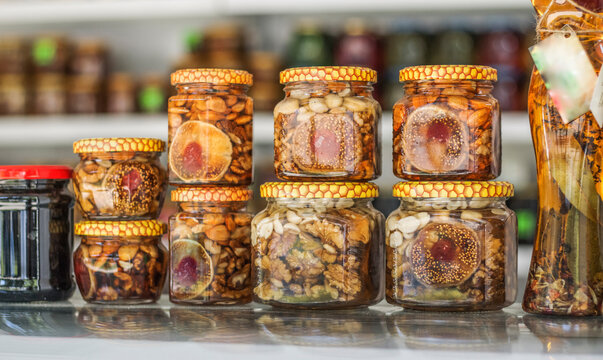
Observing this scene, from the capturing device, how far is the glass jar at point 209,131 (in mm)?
858

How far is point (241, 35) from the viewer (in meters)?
2.12

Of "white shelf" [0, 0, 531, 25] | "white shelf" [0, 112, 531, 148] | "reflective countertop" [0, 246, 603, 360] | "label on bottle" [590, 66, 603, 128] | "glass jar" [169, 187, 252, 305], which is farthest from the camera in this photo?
"white shelf" [0, 112, 531, 148]

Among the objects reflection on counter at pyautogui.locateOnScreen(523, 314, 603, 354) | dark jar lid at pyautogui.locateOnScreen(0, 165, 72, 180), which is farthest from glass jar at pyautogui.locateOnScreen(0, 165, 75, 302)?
reflection on counter at pyautogui.locateOnScreen(523, 314, 603, 354)

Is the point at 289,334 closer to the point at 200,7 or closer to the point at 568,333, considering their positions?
the point at 568,333

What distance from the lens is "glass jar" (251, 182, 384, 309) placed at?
0.78 metres

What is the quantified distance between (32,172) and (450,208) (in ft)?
1.59

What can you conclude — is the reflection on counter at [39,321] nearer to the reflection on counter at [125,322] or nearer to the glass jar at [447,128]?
the reflection on counter at [125,322]

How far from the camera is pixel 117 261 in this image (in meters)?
0.87

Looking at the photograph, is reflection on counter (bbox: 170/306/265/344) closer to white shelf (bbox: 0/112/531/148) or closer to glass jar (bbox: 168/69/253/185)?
glass jar (bbox: 168/69/253/185)

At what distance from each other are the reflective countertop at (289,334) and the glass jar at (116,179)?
118 mm

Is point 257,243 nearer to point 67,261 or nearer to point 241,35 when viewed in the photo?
point 67,261

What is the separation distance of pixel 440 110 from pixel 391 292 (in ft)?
0.66

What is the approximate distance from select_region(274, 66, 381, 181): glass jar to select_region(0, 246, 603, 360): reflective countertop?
16 centimetres

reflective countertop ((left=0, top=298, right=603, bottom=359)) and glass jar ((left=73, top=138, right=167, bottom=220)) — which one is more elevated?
glass jar ((left=73, top=138, right=167, bottom=220))
